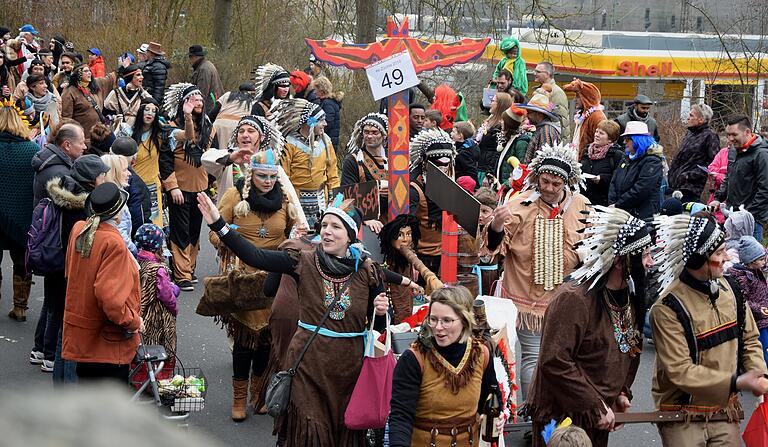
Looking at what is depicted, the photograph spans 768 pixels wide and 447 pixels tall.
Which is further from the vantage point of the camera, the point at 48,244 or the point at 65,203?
the point at 48,244

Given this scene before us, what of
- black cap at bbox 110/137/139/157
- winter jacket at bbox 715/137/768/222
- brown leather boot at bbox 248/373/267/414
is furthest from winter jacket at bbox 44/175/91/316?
winter jacket at bbox 715/137/768/222

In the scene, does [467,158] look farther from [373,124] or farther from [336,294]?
[336,294]

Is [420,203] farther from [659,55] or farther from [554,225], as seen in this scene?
[659,55]

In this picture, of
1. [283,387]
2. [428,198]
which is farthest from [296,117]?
[283,387]

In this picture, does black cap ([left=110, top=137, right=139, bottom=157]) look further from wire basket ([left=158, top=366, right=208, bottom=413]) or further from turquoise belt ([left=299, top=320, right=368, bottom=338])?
turquoise belt ([left=299, top=320, right=368, bottom=338])

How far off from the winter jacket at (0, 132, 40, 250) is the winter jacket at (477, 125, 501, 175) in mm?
5455

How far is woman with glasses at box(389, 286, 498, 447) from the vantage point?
477 cm

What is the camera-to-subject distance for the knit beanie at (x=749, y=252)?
786cm

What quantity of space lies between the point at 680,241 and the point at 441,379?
1394 mm

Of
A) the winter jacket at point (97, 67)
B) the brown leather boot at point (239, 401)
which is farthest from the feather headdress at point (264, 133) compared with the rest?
the winter jacket at point (97, 67)

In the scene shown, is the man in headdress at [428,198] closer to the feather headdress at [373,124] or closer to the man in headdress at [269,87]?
the feather headdress at [373,124]

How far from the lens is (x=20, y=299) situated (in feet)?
30.9

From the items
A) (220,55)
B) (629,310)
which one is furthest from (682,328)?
A: (220,55)

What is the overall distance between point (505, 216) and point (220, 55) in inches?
615
